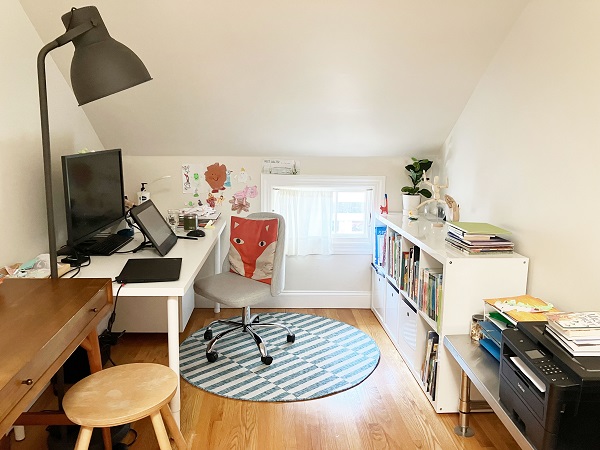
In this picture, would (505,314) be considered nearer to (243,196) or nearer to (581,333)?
(581,333)

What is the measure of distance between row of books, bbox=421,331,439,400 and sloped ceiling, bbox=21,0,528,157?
4.92 ft

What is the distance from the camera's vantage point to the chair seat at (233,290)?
3006 millimetres

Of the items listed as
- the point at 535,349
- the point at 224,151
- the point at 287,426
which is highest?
A: the point at 224,151

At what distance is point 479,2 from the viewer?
→ 8.23ft

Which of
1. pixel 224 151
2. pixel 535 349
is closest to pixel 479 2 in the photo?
pixel 535 349

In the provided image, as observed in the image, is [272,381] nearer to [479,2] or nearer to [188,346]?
[188,346]

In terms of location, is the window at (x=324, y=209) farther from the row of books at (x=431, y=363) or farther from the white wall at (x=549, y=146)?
the row of books at (x=431, y=363)

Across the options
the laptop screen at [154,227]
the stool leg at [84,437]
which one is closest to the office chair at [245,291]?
the laptop screen at [154,227]

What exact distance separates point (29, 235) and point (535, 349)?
2279mm

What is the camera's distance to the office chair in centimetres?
304

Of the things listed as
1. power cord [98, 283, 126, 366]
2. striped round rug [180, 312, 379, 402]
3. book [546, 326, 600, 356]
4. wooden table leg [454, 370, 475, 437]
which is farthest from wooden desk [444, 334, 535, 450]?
power cord [98, 283, 126, 366]

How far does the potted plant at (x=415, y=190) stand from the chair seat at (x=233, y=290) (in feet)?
4.00

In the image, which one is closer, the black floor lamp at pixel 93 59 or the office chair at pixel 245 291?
the black floor lamp at pixel 93 59

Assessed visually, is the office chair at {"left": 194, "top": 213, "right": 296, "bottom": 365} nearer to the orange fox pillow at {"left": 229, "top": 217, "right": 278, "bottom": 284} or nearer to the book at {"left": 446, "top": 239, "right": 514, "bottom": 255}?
the orange fox pillow at {"left": 229, "top": 217, "right": 278, "bottom": 284}
